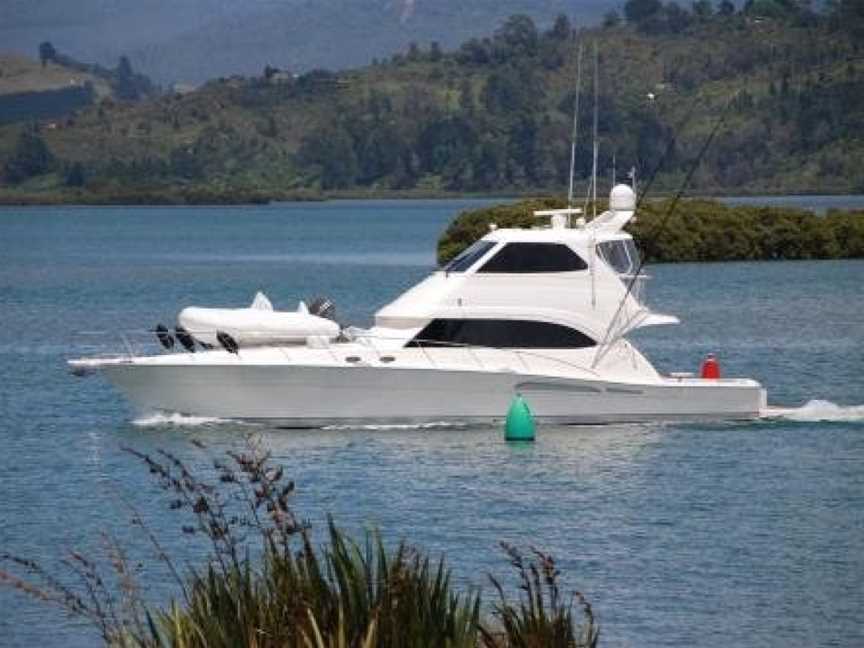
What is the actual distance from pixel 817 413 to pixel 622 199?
4.49m

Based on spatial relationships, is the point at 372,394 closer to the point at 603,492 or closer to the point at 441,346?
the point at 441,346

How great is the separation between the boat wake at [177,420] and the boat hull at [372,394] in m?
0.09

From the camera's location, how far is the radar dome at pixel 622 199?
1534 inches

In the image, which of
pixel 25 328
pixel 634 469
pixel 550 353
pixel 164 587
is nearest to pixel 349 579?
pixel 164 587

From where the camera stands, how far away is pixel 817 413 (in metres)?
38.4

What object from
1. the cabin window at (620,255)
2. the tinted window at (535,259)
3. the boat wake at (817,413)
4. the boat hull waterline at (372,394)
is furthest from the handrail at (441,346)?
the boat wake at (817,413)

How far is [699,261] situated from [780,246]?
137 inches

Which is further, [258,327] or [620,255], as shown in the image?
[620,255]

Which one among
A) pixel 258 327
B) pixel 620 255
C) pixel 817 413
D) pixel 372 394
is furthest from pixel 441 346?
pixel 817 413

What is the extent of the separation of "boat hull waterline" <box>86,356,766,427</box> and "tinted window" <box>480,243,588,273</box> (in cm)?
165

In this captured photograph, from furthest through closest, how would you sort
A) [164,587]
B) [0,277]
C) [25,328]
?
[0,277] < [25,328] < [164,587]

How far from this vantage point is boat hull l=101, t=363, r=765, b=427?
35438 mm

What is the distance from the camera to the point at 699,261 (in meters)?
93.6

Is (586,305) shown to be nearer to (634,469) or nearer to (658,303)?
(634,469)
